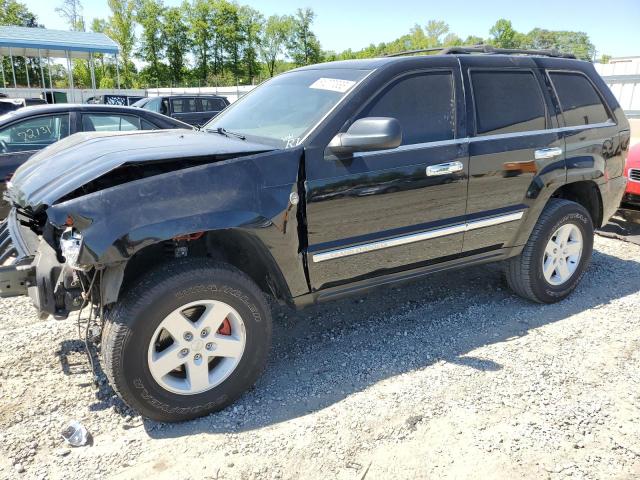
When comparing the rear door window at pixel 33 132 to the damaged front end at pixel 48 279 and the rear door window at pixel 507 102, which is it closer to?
the damaged front end at pixel 48 279

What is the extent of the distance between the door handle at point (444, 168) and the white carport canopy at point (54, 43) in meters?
24.8

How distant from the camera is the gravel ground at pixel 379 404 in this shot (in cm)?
244

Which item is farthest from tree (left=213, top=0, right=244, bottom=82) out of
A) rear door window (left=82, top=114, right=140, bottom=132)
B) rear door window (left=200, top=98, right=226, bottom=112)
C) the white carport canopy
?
rear door window (left=82, top=114, right=140, bottom=132)

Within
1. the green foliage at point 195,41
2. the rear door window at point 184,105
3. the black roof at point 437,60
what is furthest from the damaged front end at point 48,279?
the green foliage at point 195,41

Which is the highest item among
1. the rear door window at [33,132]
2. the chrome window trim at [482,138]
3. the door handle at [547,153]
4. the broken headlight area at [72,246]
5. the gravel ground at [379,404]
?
the rear door window at [33,132]

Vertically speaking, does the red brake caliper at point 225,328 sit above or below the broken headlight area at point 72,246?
below

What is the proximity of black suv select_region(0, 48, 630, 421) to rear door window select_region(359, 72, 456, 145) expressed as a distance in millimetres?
12

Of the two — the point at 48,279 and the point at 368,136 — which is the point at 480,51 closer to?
the point at 368,136

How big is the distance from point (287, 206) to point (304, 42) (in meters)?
76.5

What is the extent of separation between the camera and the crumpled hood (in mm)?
2460

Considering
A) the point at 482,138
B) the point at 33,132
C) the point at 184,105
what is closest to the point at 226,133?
the point at 482,138

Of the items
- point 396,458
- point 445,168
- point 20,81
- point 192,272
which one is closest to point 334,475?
point 396,458

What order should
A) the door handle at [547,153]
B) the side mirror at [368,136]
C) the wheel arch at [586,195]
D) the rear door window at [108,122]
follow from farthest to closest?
the rear door window at [108,122] < the wheel arch at [586,195] < the door handle at [547,153] < the side mirror at [368,136]

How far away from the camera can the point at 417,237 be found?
11.1 feet
